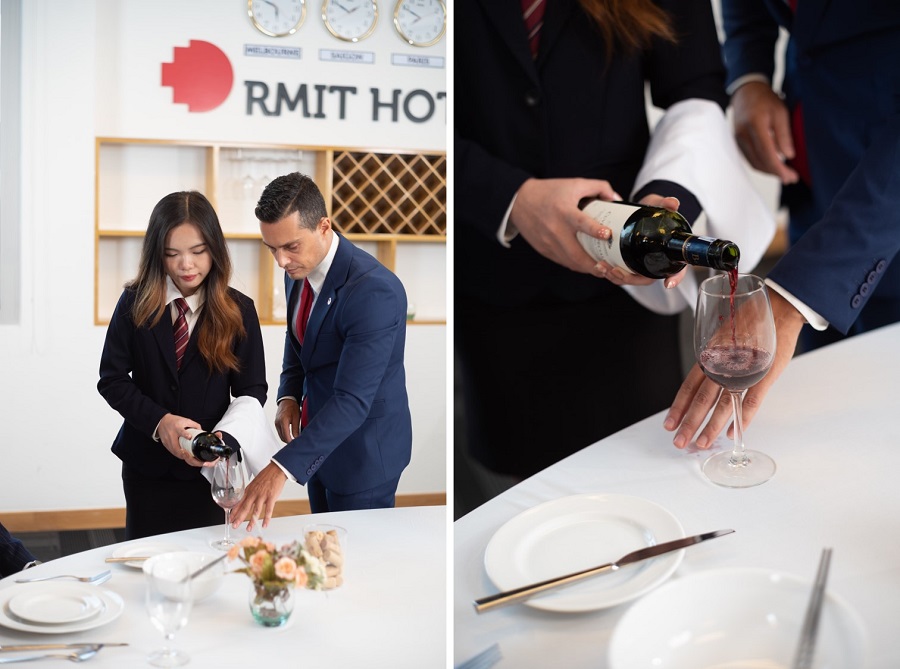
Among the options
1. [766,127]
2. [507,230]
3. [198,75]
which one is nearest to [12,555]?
[198,75]

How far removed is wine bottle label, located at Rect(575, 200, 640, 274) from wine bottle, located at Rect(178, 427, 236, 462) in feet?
2.05

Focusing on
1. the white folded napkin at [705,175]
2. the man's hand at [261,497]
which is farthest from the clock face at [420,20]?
the man's hand at [261,497]

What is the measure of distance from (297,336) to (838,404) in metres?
0.81

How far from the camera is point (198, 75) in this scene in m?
1.29

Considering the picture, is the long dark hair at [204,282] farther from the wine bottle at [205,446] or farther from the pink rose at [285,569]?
the pink rose at [285,569]

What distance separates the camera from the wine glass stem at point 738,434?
1.05m

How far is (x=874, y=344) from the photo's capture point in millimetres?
1435

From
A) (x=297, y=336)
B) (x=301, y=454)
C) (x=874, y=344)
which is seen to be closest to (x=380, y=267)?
(x=297, y=336)

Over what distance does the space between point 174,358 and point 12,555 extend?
362 mm

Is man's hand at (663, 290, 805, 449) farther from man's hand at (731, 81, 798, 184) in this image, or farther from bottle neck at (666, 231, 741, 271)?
man's hand at (731, 81, 798, 184)

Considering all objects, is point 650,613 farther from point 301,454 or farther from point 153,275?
point 153,275

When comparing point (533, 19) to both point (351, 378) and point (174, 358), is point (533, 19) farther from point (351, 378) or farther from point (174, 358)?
point (174, 358)

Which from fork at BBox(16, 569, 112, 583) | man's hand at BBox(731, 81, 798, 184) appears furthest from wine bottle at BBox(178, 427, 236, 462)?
man's hand at BBox(731, 81, 798, 184)

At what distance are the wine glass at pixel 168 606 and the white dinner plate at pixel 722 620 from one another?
640mm
